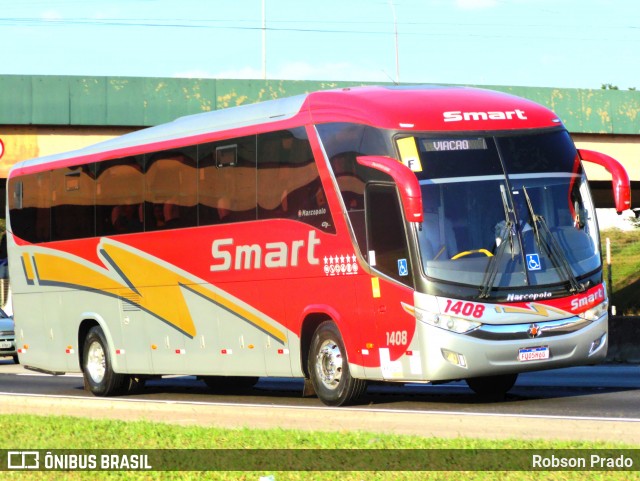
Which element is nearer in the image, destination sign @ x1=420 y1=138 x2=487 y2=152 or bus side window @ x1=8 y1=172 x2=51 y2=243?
destination sign @ x1=420 y1=138 x2=487 y2=152

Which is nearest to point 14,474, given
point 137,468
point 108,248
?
point 137,468

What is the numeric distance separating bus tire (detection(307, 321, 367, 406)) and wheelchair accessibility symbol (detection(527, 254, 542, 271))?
8.21 feet

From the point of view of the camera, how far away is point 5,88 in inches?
1439

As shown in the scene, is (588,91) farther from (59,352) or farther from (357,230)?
(357,230)

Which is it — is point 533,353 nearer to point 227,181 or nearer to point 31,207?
point 227,181

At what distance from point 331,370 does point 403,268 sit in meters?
2.02

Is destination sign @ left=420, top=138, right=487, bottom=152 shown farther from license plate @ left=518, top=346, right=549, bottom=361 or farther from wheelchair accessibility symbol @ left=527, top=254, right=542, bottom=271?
license plate @ left=518, top=346, right=549, bottom=361

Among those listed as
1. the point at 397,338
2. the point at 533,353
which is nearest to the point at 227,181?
the point at 397,338

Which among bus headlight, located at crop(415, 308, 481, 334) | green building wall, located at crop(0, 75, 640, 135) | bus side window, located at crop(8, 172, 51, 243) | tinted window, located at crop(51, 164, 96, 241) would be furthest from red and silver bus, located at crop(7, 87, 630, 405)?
green building wall, located at crop(0, 75, 640, 135)

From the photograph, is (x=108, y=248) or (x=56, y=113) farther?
(x=56, y=113)

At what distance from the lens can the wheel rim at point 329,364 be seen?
17.2m

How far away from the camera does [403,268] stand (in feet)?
52.6

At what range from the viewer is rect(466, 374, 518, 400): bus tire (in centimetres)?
1836

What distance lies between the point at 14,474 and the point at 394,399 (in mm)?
8309
